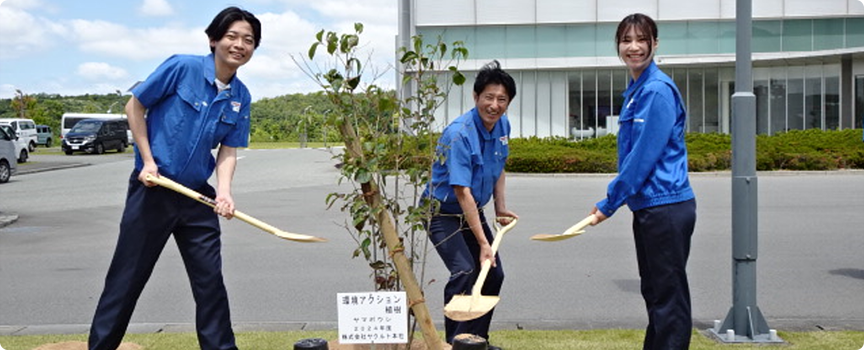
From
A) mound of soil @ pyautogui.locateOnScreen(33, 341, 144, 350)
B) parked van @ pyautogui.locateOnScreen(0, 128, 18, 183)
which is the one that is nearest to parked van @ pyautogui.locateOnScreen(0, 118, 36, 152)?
parked van @ pyautogui.locateOnScreen(0, 128, 18, 183)

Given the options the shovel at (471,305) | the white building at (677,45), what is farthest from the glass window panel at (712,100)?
the shovel at (471,305)

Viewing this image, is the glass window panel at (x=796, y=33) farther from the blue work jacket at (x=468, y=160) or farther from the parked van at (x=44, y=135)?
the parked van at (x=44, y=135)

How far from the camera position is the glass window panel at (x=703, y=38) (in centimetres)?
3750

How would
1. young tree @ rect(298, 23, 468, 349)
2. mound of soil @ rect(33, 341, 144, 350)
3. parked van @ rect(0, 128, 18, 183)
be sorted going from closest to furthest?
young tree @ rect(298, 23, 468, 349)
mound of soil @ rect(33, 341, 144, 350)
parked van @ rect(0, 128, 18, 183)

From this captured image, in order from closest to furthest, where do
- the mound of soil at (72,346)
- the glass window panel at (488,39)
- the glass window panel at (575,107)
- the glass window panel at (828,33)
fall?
the mound of soil at (72,346) → the glass window panel at (828,33) → the glass window panel at (488,39) → the glass window panel at (575,107)

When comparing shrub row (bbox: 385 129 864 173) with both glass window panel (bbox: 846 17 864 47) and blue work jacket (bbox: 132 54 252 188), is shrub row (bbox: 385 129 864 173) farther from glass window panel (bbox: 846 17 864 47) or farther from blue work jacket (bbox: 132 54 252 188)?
blue work jacket (bbox: 132 54 252 188)

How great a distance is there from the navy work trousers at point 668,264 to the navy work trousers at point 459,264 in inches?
35.2

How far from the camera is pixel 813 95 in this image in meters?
37.3

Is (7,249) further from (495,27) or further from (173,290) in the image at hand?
(495,27)

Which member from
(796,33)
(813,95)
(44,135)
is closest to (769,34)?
(796,33)

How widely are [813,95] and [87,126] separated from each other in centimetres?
3420

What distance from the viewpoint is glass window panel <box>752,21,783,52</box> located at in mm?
37375

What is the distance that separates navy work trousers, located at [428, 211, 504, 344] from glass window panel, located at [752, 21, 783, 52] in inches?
1398

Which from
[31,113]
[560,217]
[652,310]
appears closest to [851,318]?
[652,310]
